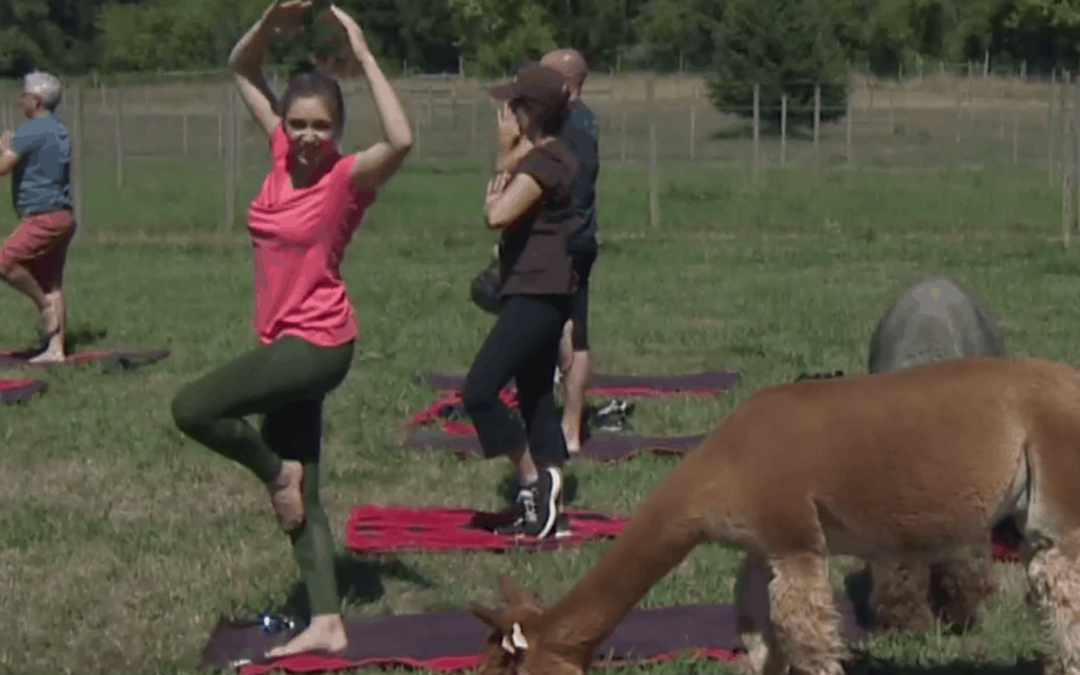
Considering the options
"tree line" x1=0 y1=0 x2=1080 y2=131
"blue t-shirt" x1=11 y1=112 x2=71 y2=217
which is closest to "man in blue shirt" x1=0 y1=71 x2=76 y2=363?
"blue t-shirt" x1=11 y1=112 x2=71 y2=217

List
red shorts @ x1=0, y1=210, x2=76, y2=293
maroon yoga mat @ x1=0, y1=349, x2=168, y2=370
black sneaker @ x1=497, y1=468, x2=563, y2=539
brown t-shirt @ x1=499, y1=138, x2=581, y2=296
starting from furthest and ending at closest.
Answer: maroon yoga mat @ x1=0, y1=349, x2=168, y2=370, red shorts @ x1=0, y1=210, x2=76, y2=293, black sneaker @ x1=497, y1=468, x2=563, y2=539, brown t-shirt @ x1=499, y1=138, x2=581, y2=296

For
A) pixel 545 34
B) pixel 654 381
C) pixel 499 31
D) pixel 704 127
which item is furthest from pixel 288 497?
pixel 499 31

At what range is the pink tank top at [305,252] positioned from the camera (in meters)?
6.04

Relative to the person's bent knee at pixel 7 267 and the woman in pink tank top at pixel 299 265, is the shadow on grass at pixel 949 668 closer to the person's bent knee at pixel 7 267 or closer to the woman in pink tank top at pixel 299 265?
the woman in pink tank top at pixel 299 265

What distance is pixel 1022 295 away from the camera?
16.5 m

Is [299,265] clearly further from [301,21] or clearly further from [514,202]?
[514,202]

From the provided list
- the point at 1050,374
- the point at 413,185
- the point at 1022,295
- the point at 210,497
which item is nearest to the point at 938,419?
the point at 1050,374

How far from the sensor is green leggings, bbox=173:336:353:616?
19.7 ft

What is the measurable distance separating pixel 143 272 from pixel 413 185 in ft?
51.0

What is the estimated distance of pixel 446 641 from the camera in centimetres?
636

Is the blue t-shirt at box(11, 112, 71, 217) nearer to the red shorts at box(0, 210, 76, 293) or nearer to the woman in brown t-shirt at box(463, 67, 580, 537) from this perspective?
the red shorts at box(0, 210, 76, 293)

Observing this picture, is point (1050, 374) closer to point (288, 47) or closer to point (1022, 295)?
point (1022, 295)

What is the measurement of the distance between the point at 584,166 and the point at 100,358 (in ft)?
17.6

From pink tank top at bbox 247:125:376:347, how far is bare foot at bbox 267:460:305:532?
49 centimetres
